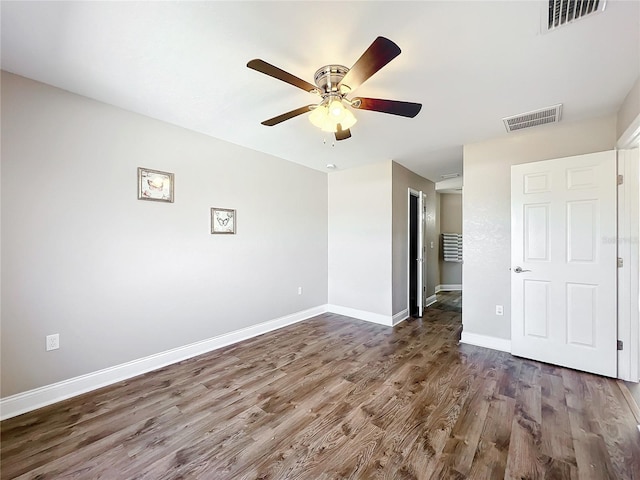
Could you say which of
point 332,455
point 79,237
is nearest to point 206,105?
point 79,237

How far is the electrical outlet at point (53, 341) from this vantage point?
2.09 metres

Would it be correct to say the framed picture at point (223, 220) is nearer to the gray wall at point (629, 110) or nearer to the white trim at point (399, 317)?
the white trim at point (399, 317)

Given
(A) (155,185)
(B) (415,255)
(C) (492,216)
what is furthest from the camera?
(B) (415,255)

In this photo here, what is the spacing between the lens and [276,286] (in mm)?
3910

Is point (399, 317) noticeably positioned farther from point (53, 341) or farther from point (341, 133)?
point (53, 341)

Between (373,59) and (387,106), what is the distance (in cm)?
46

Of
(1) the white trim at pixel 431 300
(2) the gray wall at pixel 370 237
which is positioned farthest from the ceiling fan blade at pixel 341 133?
(1) the white trim at pixel 431 300

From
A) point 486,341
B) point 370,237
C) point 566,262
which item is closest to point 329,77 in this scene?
point 370,237

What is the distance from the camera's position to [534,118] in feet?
8.36

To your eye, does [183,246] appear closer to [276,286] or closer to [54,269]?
[54,269]

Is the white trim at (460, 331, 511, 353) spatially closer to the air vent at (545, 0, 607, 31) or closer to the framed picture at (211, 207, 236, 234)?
the air vent at (545, 0, 607, 31)

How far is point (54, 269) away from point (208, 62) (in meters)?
2.07

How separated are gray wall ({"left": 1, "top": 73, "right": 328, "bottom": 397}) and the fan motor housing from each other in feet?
6.01

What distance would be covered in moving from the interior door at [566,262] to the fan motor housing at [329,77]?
2313 millimetres
